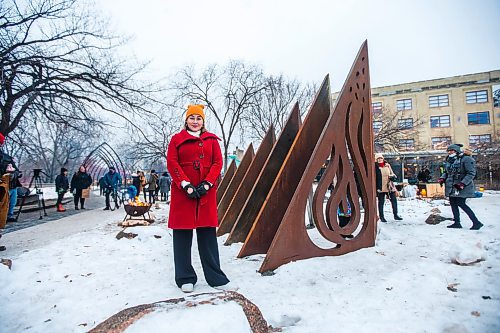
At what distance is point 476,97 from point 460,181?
35.6 meters

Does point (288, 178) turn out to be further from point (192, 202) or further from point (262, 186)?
point (192, 202)

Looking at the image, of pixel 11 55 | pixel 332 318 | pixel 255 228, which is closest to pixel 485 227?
pixel 255 228

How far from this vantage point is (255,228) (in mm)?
4344

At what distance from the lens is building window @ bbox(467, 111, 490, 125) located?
32469 millimetres

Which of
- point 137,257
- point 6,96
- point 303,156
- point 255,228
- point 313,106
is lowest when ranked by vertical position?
point 137,257

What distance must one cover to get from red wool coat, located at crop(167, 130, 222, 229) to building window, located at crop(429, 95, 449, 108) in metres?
39.8

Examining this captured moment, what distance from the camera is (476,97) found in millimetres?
33406

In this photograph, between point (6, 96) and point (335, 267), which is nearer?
point (335, 267)

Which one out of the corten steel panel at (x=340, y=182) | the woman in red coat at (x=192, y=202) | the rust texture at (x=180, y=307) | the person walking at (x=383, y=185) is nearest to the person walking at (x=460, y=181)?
the person walking at (x=383, y=185)

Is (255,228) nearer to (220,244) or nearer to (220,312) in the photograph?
(220,244)

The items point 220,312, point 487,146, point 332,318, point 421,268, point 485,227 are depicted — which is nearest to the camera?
point 220,312

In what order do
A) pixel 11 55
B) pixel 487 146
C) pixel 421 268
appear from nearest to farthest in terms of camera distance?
pixel 421 268
pixel 11 55
pixel 487 146

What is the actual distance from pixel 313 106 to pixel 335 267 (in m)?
2.47

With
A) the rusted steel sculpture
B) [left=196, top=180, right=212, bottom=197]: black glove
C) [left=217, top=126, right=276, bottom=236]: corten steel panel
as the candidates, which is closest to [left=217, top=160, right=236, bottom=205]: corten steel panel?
[left=217, top=126, right=276, bottom=236]: corten steel panel
